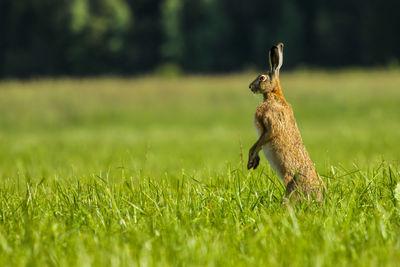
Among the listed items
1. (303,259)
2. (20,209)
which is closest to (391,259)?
(303,259)

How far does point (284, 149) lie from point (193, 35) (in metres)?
37.4

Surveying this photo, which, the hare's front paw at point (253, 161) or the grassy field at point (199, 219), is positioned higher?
the hare's front paw at point (253, 161)

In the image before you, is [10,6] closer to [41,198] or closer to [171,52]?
[171,52]

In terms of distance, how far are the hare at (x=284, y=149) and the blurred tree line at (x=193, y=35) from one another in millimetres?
31259

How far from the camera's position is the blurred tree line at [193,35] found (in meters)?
36.0

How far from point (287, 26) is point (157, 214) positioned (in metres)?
37.4

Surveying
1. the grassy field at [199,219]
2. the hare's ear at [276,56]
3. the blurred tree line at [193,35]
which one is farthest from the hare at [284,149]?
the blurred tree line at [193,35]

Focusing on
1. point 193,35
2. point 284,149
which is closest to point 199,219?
point 284,149

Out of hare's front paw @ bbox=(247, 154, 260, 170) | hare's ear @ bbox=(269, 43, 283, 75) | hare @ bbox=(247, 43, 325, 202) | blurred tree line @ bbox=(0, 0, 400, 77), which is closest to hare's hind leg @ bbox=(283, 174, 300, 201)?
hare @ bbox=(247, 43, 325, 202)

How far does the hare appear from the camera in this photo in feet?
11.6

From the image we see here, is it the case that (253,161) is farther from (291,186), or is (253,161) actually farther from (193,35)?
(193,35)

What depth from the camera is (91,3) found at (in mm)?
33438

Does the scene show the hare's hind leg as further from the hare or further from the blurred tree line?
the blurred tree line

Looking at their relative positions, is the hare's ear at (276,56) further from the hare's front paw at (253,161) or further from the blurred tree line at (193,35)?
the blurred tree line at (193,35)
